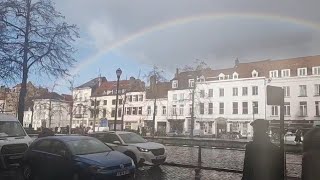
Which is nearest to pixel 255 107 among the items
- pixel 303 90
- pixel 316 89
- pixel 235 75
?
pixel 303 90

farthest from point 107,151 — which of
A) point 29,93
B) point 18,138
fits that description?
point 29,93

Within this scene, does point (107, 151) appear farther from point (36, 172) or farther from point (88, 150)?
point (36, 172)

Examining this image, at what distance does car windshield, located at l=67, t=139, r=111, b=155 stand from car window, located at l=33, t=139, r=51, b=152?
91 cm

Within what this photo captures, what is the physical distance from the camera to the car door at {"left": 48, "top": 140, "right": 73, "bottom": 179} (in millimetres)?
11587

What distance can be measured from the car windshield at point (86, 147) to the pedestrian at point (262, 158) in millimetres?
8104

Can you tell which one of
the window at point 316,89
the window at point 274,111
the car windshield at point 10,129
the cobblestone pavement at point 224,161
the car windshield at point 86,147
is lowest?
the cobblestone pavement at point 224,161

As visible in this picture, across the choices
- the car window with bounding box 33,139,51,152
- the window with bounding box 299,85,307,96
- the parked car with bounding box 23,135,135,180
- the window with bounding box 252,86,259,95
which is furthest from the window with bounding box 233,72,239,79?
the car window with bounding box 33,139,51,152

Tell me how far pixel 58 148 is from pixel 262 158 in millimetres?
9068

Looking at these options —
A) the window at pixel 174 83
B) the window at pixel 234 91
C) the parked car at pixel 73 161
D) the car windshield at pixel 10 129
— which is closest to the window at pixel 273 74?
the window at pixel 234 91

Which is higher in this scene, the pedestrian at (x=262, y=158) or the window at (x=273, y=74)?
the window at (x=273, y=74)

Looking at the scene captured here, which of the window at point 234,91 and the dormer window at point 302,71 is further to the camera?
the window at point 234,91

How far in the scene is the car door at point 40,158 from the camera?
41.2ft

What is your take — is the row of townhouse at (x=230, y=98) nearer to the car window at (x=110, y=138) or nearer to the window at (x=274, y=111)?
the window at (x=274, y=111)

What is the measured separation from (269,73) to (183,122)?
64.2 feet
